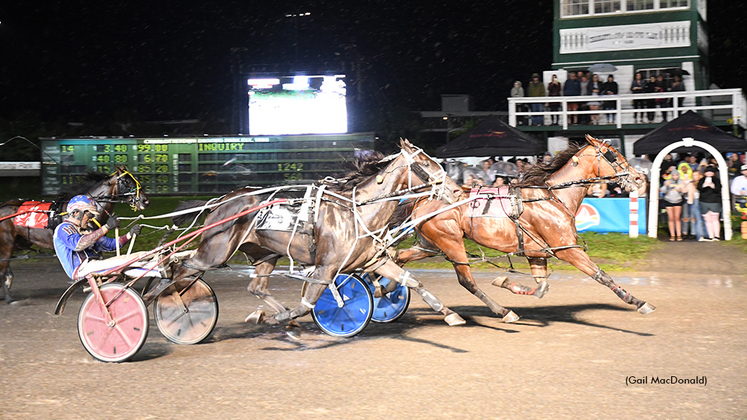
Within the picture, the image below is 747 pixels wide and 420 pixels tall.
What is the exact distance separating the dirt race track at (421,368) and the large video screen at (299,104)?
2369 cm

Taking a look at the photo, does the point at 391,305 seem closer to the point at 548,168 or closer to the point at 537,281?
the point at 537,281

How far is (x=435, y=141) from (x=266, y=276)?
122ft

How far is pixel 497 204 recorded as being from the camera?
8.46 metres

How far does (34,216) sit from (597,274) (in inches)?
297

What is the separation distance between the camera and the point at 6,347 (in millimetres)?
7219

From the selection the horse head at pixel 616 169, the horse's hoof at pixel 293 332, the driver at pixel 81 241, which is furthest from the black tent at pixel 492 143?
the driver at pixel 81 241

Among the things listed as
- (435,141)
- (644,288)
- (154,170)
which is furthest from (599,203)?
(435,141)

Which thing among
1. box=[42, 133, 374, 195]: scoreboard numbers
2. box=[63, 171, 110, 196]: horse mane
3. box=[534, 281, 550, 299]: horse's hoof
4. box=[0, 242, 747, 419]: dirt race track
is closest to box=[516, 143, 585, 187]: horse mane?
box=[534, 281, 550, 299]: horse's hoof

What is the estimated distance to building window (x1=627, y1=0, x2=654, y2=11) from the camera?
22.4m

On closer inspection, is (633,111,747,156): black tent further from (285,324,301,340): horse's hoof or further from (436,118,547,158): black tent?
(285,324,301,340): horse's hoof

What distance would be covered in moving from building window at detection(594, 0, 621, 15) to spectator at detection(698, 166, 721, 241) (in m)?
9.70

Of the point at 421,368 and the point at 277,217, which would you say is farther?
the point at 277,217

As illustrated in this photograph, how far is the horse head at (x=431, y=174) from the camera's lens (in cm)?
695

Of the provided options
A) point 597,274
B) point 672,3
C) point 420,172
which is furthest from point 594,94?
point 420,172
